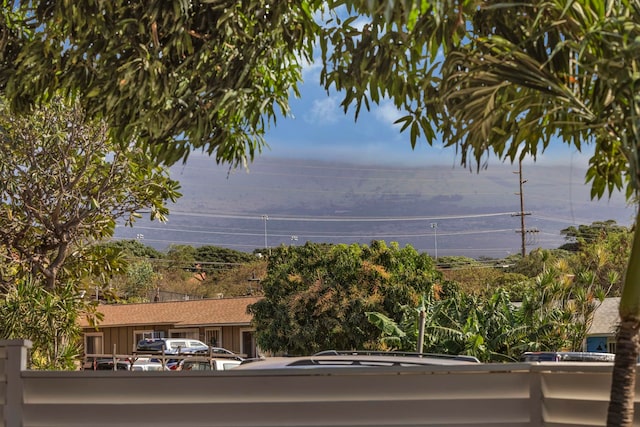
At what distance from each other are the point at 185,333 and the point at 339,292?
20910mm

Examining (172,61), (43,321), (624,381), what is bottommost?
(43,321)

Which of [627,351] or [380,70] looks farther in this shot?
[380,70]

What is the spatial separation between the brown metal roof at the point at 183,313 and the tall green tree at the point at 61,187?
18.9 meters

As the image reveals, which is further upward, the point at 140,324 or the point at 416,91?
the point at 416,91

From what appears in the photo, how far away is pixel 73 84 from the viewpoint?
892 centimetres

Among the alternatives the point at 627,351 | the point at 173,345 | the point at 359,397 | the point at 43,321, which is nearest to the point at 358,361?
the point at 359,397

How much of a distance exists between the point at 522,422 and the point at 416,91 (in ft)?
10.2

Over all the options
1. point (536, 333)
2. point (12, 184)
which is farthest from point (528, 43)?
point (12, 184)

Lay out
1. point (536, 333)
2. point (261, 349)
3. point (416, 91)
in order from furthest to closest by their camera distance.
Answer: point (261, 349) → point (536, 333) → point (416, 91)

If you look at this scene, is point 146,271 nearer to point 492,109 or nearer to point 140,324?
point 140,324

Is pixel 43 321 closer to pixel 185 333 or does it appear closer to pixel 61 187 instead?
pixel 61 187

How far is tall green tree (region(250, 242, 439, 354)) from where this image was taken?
27.4 m

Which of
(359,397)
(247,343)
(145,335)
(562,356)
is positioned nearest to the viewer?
(359,397)

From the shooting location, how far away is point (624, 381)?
204 inches
